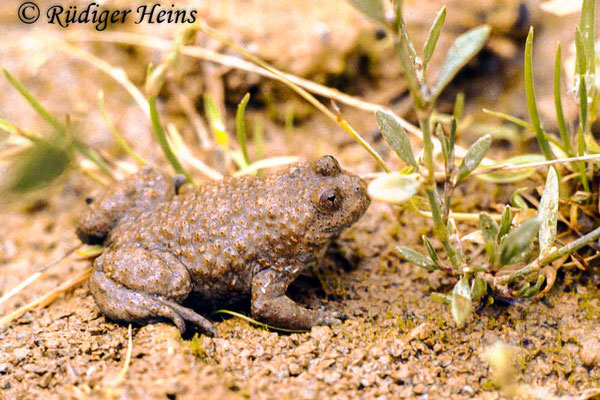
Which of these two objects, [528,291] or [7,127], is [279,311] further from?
[7,127]

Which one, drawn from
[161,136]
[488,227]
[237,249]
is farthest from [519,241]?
[161,136]

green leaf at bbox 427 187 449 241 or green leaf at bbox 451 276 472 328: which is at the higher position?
green leaf at bbox 427 187 449 241

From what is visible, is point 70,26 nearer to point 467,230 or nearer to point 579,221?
point 467,230

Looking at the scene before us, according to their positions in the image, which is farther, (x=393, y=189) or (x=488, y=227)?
(x=488, y=227)

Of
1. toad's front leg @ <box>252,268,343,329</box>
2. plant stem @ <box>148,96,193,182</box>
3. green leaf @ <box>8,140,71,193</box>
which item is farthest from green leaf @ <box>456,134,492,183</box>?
green leaf @ <box>8,140,71,193</box>

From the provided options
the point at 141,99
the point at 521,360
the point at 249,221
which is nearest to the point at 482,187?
the point at 521,360

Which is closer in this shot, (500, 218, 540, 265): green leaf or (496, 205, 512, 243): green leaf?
(500, 218, 540, 265): green leaf

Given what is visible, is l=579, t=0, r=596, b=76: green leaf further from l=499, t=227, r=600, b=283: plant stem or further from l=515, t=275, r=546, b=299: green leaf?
l=515, t=275, r=546, b=299: green leaf
